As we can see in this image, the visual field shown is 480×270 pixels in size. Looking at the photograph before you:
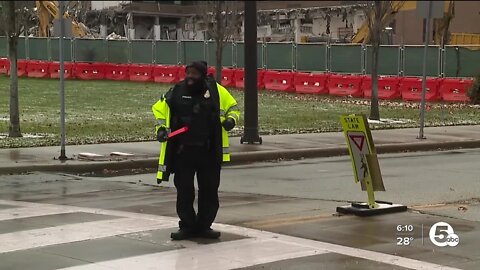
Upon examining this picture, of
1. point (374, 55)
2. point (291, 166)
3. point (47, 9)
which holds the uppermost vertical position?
point (47, 9)

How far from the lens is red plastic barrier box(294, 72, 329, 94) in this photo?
34.1m

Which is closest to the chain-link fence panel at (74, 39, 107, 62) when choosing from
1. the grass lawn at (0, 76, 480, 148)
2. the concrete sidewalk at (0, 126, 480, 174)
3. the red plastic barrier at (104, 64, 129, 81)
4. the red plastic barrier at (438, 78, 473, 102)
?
the red plastic barrier at (104, 64, 129, 81)

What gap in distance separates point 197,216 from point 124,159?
634cm

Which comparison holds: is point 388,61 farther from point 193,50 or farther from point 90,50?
point 90,50

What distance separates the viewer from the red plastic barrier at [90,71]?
1737 inches

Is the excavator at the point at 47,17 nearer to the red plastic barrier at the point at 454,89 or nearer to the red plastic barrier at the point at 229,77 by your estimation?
the red plastic barrier at the point at 229,77

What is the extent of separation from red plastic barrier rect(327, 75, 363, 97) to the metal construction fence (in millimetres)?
2502

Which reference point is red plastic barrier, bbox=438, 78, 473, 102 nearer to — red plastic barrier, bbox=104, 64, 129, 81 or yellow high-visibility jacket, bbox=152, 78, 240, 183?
red plastic barrier, bbox=104, 64, 129, 81

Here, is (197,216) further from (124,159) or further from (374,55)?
(374,55)

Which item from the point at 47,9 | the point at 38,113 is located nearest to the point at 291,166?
the point at 38,113

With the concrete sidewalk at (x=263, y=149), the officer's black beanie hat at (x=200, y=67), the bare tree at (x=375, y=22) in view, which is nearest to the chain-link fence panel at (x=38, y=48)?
the bare tree at (x=375, y=22)

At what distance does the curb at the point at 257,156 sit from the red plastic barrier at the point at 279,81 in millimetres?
18059

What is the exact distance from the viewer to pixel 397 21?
41.0 ft

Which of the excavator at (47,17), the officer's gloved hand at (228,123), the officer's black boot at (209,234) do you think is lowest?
the officer's black boot at (209,234)
